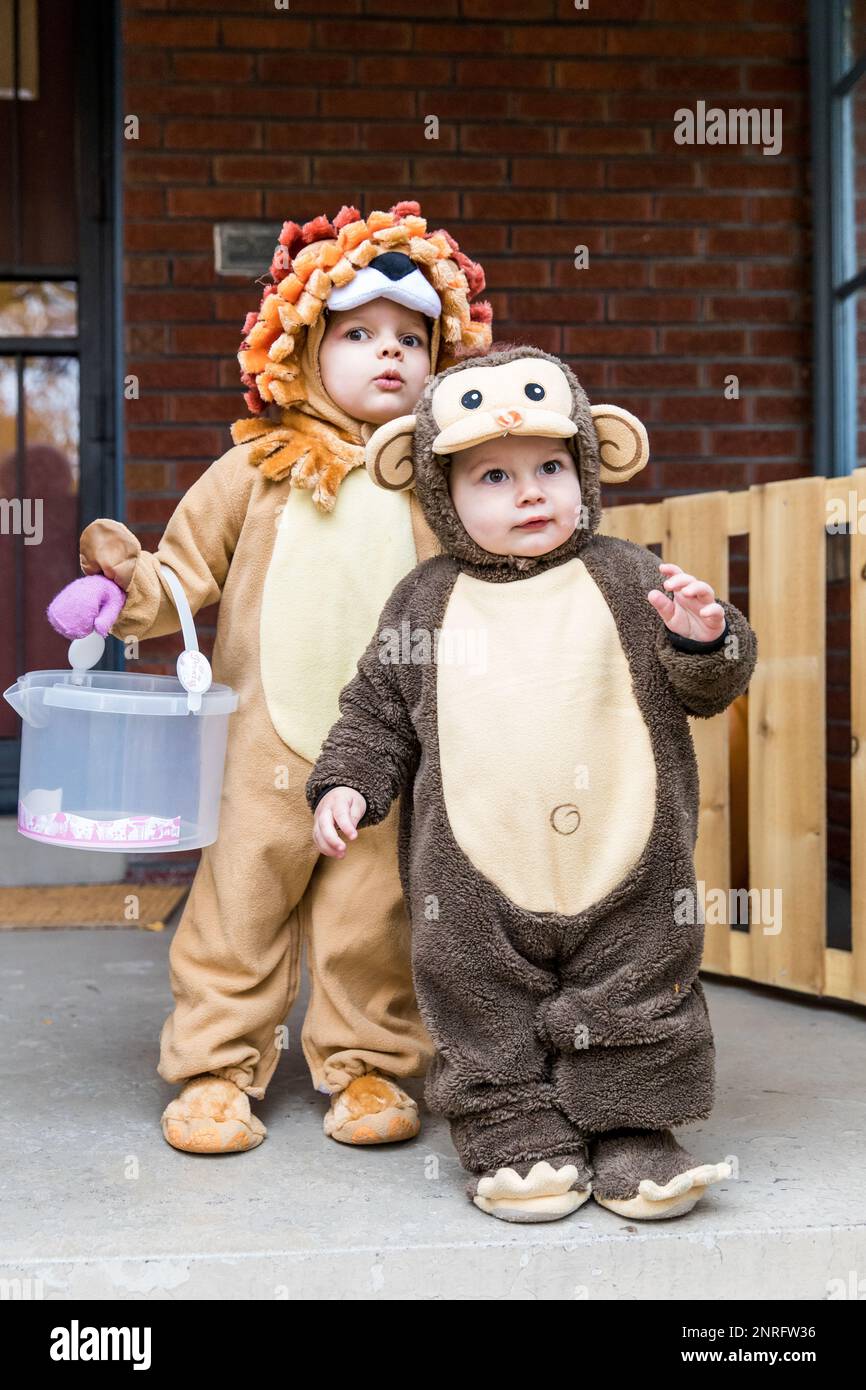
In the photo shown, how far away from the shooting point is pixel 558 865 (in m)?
2.00

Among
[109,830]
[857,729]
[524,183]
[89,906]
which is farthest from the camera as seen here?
[524,183]

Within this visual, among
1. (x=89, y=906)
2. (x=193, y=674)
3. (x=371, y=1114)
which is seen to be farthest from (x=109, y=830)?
(x=89, y=906)

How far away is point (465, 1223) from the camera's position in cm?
190

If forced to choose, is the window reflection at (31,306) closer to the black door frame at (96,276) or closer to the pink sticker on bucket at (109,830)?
the black door frame at (96,276)

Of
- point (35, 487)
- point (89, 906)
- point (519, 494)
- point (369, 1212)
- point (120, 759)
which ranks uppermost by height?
point (35, 487)

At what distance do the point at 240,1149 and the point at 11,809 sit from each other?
244cm

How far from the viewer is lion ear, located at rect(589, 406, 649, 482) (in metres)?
2.15

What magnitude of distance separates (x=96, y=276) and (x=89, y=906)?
6.75 ft

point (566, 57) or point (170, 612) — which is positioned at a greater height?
point (566, 57)

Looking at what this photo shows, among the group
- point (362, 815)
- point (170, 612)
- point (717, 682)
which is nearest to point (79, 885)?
point (170, 612)

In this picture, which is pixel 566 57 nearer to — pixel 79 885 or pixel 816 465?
pixel 816 465

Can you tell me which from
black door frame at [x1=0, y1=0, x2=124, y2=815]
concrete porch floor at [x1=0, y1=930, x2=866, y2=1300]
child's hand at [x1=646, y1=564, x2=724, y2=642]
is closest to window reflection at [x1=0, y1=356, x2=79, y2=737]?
black door frame at [x1=0, y1=0, x2=124, y2=815]

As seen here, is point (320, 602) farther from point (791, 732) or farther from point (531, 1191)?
point (791, 732)

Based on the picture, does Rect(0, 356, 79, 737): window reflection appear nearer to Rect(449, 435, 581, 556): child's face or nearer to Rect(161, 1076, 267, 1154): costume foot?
Rect(161, 1076, 267, 1154): costume foot
